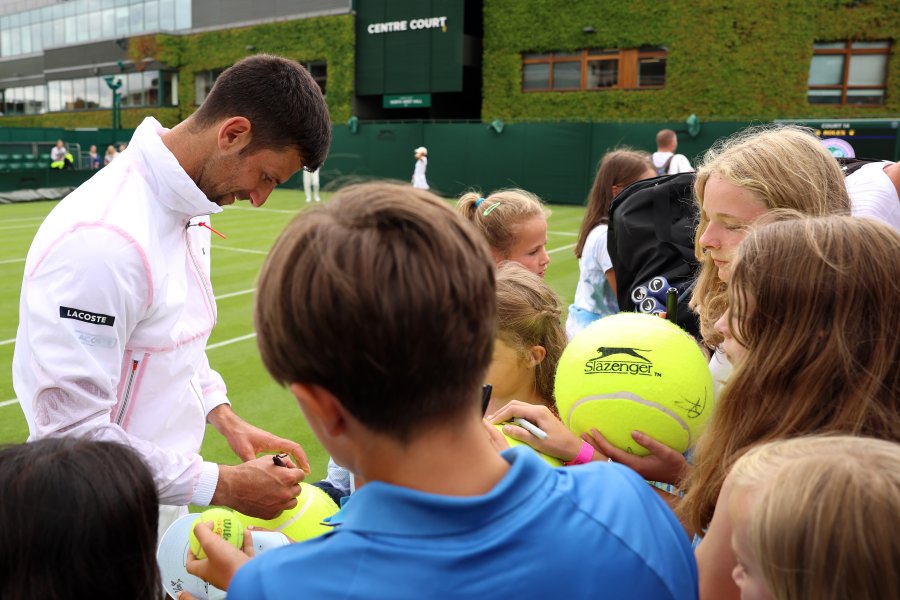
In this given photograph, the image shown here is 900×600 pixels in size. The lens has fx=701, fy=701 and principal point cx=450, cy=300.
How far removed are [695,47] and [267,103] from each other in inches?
1103

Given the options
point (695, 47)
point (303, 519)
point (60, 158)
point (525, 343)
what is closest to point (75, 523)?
point (303, 519)

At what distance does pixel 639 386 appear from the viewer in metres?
2.03

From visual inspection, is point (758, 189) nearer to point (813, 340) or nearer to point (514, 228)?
point (813, 340)

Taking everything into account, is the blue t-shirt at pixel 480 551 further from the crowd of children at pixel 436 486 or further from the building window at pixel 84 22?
the building window at pixel 84 22

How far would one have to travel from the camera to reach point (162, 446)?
249 centimetres

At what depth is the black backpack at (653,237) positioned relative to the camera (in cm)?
346

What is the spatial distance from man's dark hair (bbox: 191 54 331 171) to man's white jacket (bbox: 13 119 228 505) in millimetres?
256

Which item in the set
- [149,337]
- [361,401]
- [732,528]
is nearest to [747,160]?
[732,528]

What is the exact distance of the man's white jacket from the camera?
2064 mm

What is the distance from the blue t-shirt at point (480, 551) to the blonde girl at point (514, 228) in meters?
2.82

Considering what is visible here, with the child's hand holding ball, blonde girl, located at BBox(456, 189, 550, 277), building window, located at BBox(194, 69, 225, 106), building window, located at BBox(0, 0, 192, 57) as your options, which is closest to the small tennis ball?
the child's hand holding ball

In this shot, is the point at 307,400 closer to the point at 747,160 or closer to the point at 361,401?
the point at 361,401

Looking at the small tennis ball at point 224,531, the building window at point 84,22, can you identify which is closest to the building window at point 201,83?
the building window at point 84,22

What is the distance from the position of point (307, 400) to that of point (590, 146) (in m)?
25.9
